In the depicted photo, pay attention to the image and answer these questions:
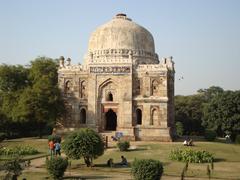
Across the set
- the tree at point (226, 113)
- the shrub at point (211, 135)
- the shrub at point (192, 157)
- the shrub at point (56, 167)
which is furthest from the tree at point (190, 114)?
the shrub at point (56, 167)

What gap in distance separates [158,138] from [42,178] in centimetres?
1671

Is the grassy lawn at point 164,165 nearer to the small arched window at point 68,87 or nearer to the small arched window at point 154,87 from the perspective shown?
the small arched window at point 154,87

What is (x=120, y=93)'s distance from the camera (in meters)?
32.9

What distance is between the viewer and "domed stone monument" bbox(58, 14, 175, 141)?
3203cm

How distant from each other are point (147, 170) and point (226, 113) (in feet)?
72.6

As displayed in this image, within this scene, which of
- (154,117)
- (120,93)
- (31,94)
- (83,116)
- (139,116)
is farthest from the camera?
(83,116)

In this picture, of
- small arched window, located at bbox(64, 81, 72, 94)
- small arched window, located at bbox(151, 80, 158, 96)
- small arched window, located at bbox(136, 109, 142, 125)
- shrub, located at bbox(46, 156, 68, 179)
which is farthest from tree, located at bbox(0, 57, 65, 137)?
shrub, located at bbox(46, 156, 68, 179)

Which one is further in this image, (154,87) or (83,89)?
(83,89)

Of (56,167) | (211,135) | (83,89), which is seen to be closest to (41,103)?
(83,89)

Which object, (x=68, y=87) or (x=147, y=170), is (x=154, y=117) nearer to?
Answer: (x=68, y=87)

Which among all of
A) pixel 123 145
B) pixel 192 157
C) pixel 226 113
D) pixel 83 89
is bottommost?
pixel 192 157

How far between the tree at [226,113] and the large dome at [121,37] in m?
8.25

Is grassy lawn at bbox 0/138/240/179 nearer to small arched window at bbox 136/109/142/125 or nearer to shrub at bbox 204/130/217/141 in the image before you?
small arched window at bbox 136/109/142/125

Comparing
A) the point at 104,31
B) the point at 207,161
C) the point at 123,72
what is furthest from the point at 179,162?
the point at 104,31
